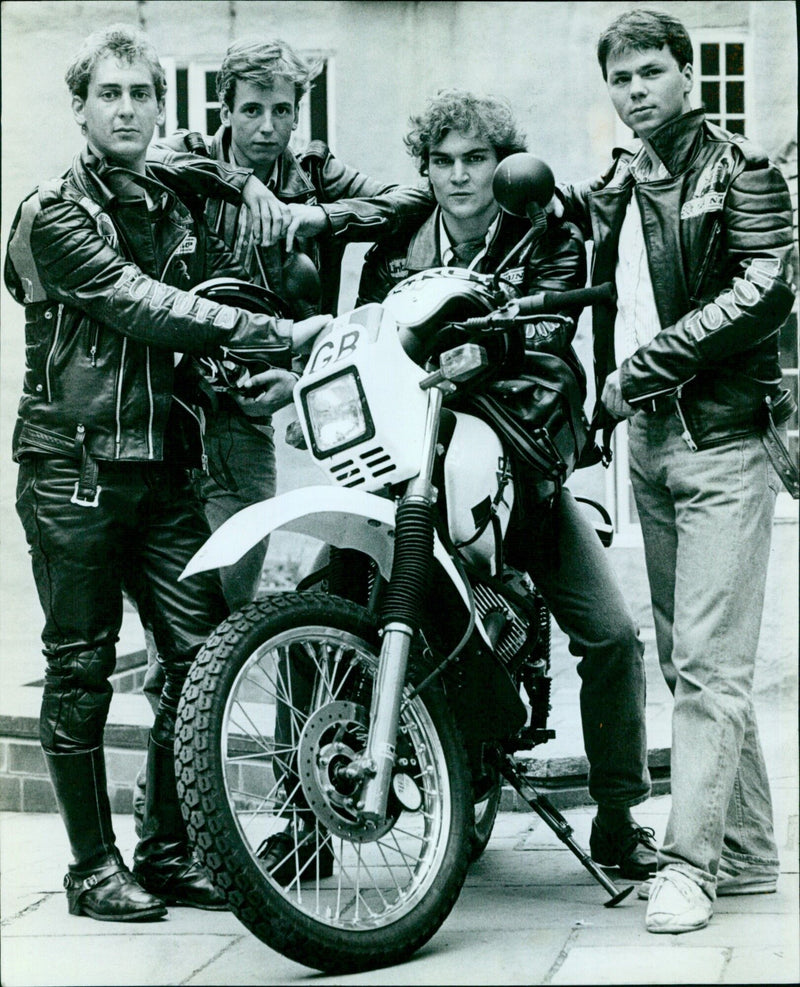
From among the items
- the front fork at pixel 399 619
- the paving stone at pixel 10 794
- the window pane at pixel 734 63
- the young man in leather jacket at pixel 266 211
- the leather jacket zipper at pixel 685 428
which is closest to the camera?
the front fork at pixel 399 619

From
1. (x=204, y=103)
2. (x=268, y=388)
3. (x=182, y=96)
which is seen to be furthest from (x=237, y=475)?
(x=182, y=96)

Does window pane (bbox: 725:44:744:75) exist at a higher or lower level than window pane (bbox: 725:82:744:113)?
higher

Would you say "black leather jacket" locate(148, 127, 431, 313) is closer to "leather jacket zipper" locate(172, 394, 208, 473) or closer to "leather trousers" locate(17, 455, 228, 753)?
"leather jacket zipper" locate(172, 394, 208, 473)

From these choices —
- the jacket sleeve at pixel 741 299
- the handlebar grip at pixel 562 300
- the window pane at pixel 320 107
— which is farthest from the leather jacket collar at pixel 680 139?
the window pane at pixel 320 107

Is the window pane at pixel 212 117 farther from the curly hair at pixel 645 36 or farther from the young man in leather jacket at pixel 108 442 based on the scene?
the curly hair at pixel 645 36

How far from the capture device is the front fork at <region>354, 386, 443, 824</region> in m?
3.11

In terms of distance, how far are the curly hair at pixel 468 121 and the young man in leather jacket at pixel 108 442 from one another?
68 cm

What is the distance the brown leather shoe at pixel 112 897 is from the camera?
362 centimetres

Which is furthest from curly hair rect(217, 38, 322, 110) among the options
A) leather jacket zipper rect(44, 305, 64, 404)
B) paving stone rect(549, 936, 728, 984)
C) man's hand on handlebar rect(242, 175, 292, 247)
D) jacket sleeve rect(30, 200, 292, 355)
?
paving stone rect(549, 936, 728, 984)

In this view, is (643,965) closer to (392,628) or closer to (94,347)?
(392,628)

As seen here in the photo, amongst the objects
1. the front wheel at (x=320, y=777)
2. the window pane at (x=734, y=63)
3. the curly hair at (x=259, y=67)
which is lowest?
the front wheel at (x=320, y=777)

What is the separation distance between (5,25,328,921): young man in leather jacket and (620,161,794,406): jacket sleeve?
874 mm

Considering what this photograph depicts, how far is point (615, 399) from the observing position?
3.75 meters

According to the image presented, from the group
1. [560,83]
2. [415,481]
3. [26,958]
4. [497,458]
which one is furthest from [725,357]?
[560,83]
